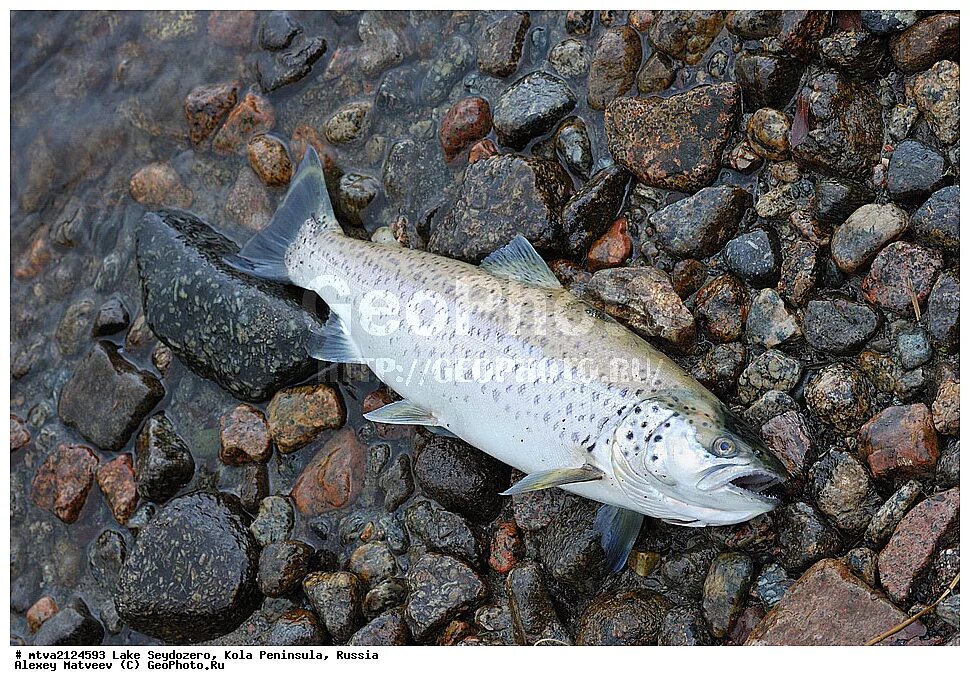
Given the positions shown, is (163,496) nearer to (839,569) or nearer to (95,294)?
(95,294)

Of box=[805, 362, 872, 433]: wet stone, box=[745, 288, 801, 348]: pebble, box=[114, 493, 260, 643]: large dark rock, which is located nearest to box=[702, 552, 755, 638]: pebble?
box=[805, 362, 872, 433]: wet stone

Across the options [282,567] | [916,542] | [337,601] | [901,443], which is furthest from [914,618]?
[282,567]

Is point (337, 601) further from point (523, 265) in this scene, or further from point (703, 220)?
point (703, 220)

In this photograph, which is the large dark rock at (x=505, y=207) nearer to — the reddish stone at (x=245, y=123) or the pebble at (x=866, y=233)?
the pebble at (x=866, y=233)

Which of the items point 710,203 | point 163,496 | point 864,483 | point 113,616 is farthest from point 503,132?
point 113,616

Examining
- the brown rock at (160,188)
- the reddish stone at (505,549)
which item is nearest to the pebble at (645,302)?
the reddish stone at (505,549)

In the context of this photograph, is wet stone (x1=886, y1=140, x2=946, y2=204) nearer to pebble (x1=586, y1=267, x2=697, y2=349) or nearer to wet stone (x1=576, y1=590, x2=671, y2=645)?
pebble (x1=586, y1=267, x2=697, y2=349)

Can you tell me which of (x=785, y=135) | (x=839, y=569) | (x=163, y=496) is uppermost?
(x=785, y=135)
